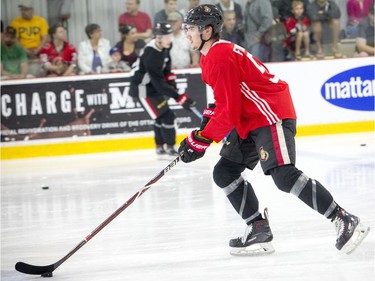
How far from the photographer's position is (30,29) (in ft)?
30.4

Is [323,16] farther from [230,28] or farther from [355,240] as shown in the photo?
[355,240]

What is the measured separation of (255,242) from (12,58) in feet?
18.3

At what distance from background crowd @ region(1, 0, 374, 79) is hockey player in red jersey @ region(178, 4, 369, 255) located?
524 centimetres

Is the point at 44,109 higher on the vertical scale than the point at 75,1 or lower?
lower

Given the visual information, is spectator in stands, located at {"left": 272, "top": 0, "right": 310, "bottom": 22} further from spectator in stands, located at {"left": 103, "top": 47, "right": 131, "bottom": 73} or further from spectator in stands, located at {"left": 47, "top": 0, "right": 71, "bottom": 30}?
spectator in stands, located at {"left": 47, "top": 0, "right": 71, "bottom": 30}

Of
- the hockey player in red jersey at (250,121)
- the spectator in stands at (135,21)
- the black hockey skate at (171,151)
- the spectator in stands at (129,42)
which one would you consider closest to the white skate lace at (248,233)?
the hockey player in red jersey at (250,121)

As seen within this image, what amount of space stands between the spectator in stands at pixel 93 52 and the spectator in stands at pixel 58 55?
8cm

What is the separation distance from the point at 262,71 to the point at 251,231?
2.51ft

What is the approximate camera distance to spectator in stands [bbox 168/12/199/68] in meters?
9.25

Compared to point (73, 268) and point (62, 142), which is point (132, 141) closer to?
point (62, 142)

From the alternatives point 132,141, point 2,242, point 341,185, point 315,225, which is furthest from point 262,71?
point 132,141

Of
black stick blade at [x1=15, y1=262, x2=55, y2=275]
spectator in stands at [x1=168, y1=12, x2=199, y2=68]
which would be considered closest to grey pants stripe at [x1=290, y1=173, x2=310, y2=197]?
black stick blade at [x1=15, y1=262, x2=55, y2=275]

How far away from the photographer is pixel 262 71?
154 inches

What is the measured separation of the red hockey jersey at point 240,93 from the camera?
3.80m
